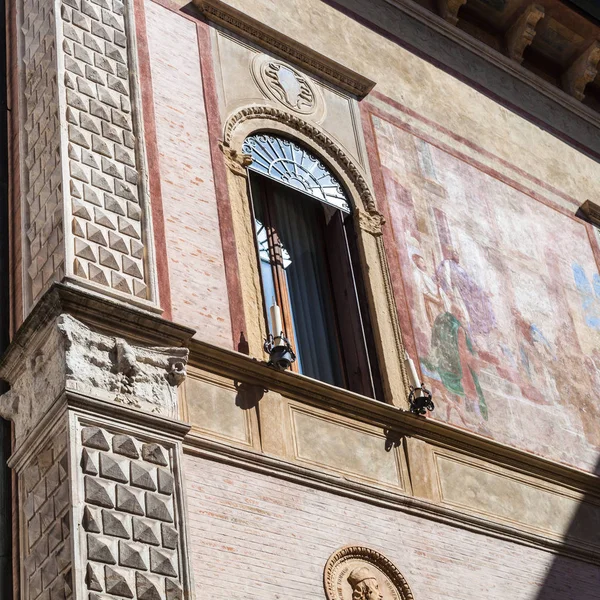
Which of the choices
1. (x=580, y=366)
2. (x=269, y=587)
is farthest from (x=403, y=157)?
(x=269, y=587)

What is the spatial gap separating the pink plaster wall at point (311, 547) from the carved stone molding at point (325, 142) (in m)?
2.68

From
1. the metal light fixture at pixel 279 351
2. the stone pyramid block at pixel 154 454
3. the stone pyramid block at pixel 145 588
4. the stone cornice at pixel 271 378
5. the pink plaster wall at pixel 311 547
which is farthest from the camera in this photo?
the metal light fixture at pixel 279 351

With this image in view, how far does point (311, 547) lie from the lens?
7609 mm

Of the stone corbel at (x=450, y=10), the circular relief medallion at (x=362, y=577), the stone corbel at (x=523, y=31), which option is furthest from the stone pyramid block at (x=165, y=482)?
the stone corbel at (x=523, y=31)

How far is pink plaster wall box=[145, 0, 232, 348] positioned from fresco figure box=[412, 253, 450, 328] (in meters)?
1.88

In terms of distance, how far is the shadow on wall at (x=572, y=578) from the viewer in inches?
351

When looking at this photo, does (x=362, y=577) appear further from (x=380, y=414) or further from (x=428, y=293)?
(x=428, y=293)

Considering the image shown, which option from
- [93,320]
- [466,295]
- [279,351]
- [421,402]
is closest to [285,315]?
[279,351]

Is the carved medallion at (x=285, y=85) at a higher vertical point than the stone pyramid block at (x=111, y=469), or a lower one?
higher

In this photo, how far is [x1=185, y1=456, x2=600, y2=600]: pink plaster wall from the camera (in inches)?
282

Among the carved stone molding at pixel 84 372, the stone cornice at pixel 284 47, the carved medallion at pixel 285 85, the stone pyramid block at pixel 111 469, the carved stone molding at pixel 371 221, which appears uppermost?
the stone cornice at pixel 284 47

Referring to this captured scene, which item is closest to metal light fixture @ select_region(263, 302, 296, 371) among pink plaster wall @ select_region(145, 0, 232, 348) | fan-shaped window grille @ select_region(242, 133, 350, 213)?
pink plaster wall @ select_region(145, 0, 232, 348)

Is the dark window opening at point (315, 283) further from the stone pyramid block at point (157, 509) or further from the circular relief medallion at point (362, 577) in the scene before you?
the stone pyramid block at point (157, 509)

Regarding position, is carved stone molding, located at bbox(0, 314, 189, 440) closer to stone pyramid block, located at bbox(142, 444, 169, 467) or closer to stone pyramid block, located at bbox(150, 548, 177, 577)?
stone pyramid block, located at bbox(142, 444, 169, 467)
